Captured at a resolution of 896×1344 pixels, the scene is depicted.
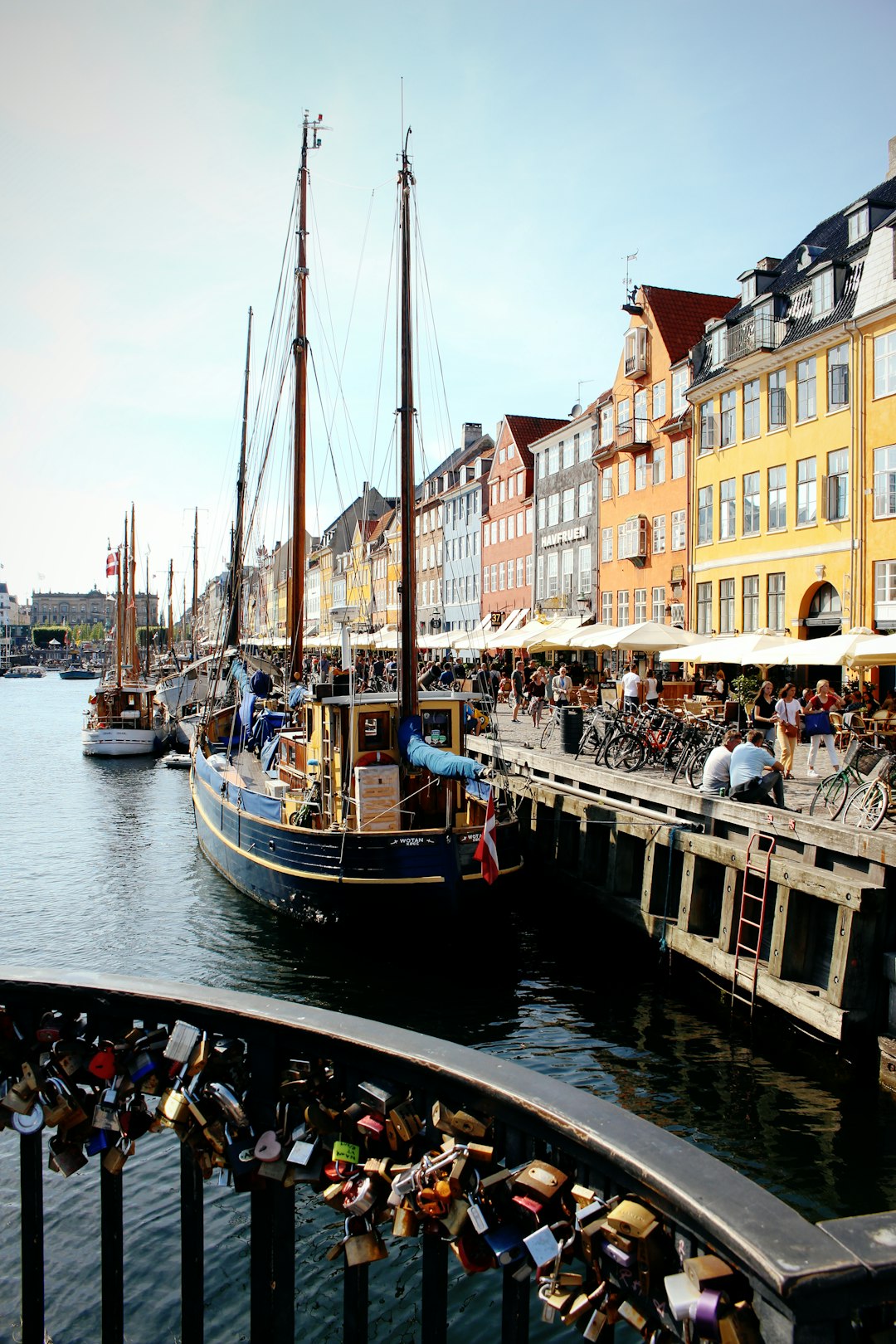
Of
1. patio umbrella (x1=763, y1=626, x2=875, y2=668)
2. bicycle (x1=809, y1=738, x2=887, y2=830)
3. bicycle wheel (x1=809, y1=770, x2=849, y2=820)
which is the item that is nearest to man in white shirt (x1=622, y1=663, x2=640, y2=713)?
patio umbrella (x1=763, y1=626, x2=875, y2=668)

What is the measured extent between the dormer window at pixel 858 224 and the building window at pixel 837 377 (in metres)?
3.44

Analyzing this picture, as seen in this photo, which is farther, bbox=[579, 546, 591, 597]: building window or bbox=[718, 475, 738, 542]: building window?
bbox=[579, 546, 591, 597]: building window

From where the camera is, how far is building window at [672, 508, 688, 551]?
3847cm

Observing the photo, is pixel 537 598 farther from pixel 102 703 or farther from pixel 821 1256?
pixel 821 1256

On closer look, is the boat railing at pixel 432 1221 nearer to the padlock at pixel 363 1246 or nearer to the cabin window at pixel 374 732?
the padlock at pixel 363 1246

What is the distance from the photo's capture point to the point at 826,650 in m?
18.5

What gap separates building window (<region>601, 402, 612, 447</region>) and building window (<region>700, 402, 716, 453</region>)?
8.06 m

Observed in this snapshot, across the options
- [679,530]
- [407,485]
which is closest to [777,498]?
[679,530]

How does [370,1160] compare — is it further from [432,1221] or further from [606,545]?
[606,545]

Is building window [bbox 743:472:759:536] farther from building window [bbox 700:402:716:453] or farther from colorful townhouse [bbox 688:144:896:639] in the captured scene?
building window [bbox 700:402:716:453]

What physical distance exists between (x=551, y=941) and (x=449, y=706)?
4.23m

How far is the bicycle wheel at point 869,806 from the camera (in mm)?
11773

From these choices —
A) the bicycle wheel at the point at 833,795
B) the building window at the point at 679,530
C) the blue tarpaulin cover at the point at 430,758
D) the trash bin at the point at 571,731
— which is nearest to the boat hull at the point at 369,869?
the blue tarpaulin cover at the point at 430,758

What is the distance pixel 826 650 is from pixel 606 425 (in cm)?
2832
